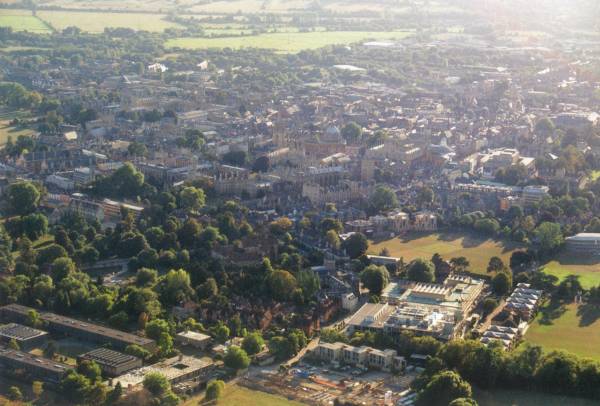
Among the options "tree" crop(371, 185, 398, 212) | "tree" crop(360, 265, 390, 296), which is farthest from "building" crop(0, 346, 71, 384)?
"tree" crop(371, 185, 398, 212)

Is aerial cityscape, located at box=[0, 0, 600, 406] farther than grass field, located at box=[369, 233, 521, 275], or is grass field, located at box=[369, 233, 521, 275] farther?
grass field, located at box=[369, 233, 521, 275]

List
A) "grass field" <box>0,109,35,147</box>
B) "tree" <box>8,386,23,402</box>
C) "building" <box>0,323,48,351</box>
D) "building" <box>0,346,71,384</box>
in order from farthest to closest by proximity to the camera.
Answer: "grass field" <box>0,109,35,147</box>
"building" <box>0,323,48,351</box>
"building" <box>0,346,71,384</box>
"tree" <box>8,386,23,402</box>

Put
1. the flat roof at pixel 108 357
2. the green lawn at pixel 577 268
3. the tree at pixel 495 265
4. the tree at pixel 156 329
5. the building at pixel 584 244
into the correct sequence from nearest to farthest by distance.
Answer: the flat roof at pixel 108 357 < the tree at pixel 156 329 < the green lawn at pixel 577 268 < the tree at pixel 495 265 < the building at pixel 584 244

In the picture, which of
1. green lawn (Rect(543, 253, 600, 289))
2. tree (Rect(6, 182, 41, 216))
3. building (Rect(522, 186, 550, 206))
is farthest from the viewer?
building (Rect(522, 186, 550, 206))

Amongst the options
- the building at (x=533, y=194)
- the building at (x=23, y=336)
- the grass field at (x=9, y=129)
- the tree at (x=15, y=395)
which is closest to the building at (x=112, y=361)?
the building at (x=23, y=336)

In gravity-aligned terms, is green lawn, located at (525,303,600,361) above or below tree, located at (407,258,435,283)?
below

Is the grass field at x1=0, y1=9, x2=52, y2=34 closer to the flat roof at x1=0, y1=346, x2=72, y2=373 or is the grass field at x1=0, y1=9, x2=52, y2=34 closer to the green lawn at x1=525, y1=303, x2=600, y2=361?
the flat roof at x1=0, y1=346, x2=72, y2=373

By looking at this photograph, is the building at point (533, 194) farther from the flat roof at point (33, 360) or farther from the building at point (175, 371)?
the flat roof at point (33, 360)
